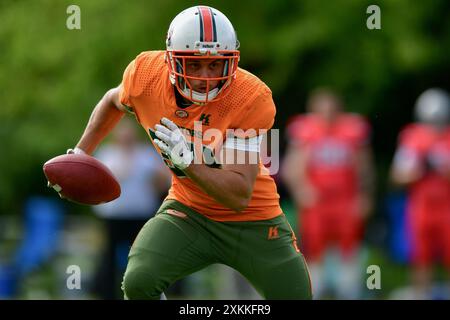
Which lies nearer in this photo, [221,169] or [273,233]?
[221,169]

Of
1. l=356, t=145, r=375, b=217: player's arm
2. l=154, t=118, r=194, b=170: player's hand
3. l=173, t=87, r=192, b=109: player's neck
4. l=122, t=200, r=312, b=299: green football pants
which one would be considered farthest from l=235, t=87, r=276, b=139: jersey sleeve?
l=356, t=145, r=375, b=217: player's arm

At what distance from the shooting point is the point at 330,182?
9180 millimetres

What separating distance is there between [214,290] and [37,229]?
1677 mm

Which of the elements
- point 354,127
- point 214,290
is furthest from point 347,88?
point 214,290

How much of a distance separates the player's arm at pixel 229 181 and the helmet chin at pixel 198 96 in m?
0.29

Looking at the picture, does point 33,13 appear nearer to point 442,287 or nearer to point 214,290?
point 214,290

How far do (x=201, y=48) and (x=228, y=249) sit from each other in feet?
3.21

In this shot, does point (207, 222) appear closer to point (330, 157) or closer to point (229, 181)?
A: point (229, 181)

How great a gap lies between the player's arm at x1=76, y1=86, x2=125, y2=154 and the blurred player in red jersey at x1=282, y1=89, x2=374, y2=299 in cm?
374

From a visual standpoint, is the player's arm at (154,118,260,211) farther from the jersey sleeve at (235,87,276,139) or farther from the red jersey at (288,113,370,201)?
the red jersey at (288,113,370,201)

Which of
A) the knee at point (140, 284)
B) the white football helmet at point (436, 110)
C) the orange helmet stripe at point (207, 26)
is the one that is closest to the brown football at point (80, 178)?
the knee at point (140, 284)

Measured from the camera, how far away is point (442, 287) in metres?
9.28

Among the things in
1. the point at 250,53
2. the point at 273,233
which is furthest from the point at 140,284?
the point at 250,53

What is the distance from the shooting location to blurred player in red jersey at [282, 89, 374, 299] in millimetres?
9148
